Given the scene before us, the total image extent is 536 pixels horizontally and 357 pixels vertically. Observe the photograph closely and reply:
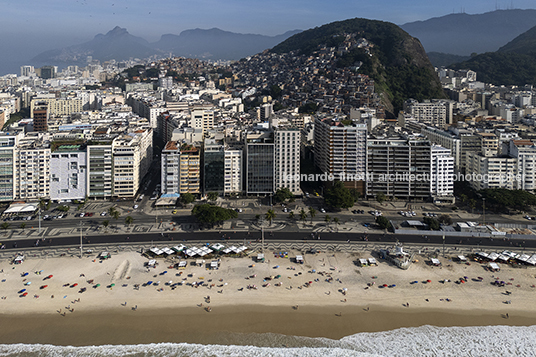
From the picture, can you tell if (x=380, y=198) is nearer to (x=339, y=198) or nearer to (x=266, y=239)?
(x=339, y=198)

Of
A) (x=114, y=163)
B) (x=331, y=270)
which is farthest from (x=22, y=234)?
(x=331, y=270)

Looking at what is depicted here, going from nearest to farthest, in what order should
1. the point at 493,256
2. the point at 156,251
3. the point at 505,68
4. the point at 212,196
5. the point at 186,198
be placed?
the point at 493,256 < the point at 156,251 < the point at 186,198 < the point at 212,196 < the point at 505,68

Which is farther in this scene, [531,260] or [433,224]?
[433,224]

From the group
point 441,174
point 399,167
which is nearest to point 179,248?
point 399,167

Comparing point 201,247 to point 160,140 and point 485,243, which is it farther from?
point 160,140

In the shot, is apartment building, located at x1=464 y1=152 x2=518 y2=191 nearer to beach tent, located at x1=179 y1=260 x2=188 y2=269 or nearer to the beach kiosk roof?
the beach kiosk roof

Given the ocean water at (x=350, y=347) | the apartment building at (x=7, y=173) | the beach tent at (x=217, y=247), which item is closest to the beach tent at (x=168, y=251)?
the beach tent at (x=217, y=247)

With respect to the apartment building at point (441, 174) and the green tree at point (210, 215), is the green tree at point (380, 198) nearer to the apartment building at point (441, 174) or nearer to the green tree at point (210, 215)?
the apartment building at point (441, 174)
